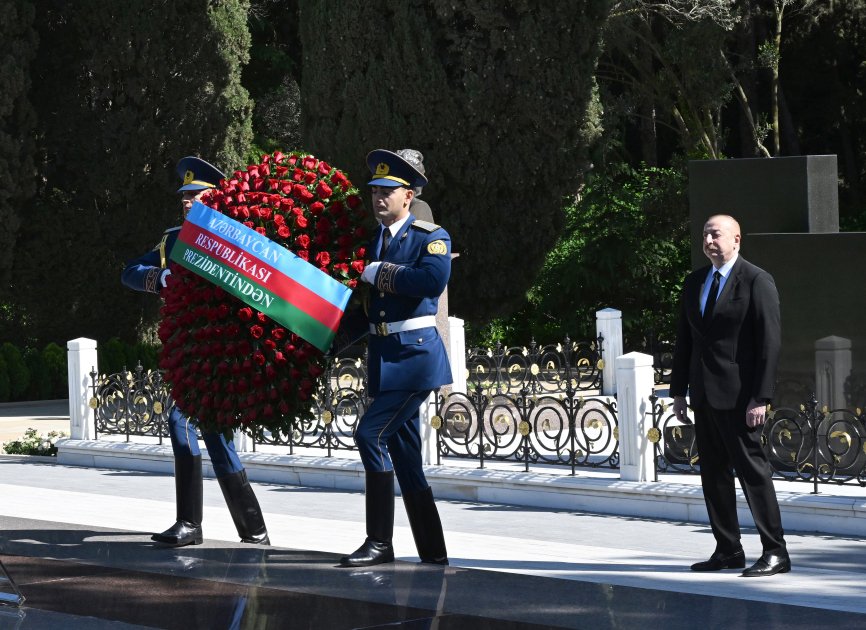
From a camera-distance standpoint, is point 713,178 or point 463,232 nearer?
point 713,178

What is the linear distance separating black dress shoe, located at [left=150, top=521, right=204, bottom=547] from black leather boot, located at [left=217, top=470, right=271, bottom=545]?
21 cm

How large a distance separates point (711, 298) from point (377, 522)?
1940mm

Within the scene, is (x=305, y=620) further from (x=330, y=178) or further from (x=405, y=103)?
(x=405, y=103)

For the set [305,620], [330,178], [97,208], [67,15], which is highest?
[67,15]

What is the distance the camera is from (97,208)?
23188mm

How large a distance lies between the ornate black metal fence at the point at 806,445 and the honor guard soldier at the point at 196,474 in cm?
303

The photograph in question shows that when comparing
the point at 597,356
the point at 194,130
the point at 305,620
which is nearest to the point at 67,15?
the point at 194,130

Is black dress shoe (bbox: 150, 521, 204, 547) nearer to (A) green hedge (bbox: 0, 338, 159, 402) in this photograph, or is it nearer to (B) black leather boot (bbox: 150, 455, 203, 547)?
(B) black leather boot (bbox: 150, 455, 203, 547)

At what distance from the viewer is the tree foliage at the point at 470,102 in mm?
18594

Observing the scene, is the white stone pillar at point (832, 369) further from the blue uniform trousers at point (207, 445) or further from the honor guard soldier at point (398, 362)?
the blue uniform trousers at point (207, 445)

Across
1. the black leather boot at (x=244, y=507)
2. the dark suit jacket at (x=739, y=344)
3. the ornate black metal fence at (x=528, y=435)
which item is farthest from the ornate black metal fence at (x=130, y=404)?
the dark suit jacket at (x=739, y=344)

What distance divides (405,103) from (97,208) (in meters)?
6.77

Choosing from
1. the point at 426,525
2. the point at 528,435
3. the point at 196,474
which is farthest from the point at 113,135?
the point at 426,525

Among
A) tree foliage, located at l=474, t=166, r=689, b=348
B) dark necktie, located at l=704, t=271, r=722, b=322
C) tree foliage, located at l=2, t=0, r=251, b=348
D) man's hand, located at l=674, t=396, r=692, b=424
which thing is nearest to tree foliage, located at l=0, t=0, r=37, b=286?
tree foliage, located at l=2, t=0, r=251, b=348
